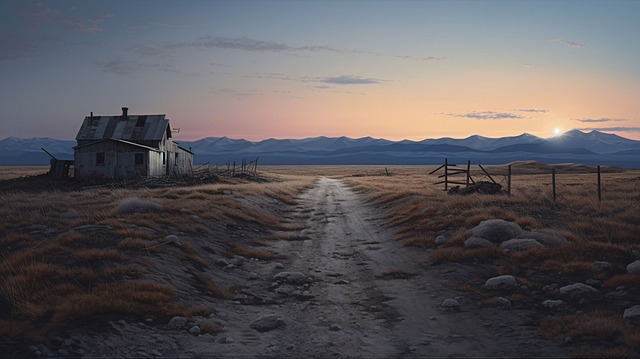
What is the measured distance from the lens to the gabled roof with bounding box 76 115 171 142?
1966 inches

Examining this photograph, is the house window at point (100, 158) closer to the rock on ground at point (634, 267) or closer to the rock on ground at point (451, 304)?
the rock on ground at point (451, 304)

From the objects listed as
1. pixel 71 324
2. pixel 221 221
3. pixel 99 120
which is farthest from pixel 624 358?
pixel 99 120

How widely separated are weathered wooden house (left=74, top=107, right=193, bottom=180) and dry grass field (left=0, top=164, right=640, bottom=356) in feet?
78.7

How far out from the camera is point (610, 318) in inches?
315

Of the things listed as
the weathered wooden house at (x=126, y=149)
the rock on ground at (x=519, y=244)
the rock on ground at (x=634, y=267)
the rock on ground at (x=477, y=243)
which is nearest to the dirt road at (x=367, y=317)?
the rock on ground at (x=477, y=243)

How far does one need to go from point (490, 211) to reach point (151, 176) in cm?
3545

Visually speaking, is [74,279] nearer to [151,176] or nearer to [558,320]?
[558,320]

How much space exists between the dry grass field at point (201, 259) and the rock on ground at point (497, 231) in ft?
2.18

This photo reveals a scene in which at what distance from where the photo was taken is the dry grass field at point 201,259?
7703mm

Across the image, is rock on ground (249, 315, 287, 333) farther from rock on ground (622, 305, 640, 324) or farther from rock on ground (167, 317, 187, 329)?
rock on ground (622, 305, 640, 324)

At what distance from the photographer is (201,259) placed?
1253 cm

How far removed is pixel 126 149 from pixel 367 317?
40.9 meters

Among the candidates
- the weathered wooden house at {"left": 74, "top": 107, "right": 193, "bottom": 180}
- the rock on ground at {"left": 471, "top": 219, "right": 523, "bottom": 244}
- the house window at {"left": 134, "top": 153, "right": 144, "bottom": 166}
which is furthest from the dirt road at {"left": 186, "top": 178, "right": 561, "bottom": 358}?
the weathered wooden house at {"left": 74, "top": 107, "right": 193, "bottom": 180}

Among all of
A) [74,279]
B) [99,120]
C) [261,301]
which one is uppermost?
[99,120]
